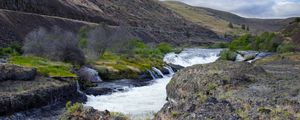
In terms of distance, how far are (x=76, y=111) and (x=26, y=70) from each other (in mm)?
23546

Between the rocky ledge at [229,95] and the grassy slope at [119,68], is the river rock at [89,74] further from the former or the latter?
the rocky ledge at [229,95]

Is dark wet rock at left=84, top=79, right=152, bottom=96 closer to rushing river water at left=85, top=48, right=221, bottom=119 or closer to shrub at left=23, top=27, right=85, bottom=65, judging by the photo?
rushing river water at left=85, top=48, right=221, bottom=119

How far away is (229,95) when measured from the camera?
27.8m

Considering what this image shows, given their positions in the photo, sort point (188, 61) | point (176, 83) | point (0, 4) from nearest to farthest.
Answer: point (176, 83) < point (188, 61) < point (0, 4)

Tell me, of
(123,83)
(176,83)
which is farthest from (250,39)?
(176,83)

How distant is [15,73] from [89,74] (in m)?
17.9

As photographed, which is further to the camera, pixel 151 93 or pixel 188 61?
pixel 188 61

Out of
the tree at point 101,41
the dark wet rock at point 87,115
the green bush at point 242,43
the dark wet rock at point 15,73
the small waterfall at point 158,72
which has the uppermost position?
the dark wet rock at point 87,115

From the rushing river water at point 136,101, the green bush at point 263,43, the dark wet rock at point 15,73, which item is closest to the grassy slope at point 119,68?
Answer: the rushing river water at point 136,101

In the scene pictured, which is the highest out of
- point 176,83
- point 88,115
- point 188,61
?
point 88,115

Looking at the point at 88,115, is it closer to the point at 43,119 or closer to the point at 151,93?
the point at 43,119

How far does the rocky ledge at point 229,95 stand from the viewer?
17062 millimetres

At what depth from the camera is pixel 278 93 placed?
28719 millimetres

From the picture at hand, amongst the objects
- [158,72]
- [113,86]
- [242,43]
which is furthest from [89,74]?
[242,43]
